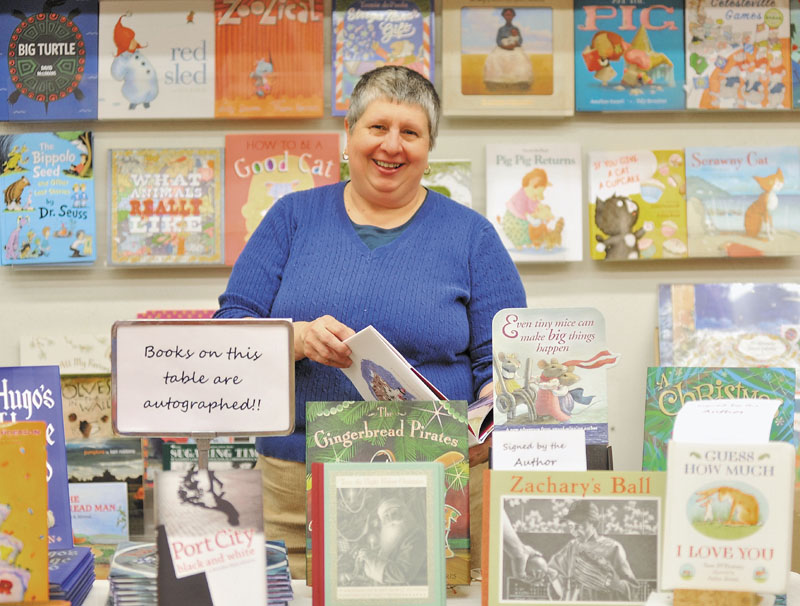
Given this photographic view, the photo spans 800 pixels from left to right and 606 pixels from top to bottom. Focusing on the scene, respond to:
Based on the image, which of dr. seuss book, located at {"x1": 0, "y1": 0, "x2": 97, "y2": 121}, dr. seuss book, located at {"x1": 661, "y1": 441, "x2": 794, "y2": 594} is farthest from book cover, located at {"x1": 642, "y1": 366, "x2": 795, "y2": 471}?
dr. seuss book, located at {"x1": 0, "y1": 0, "x2": 97, "y2": 121}

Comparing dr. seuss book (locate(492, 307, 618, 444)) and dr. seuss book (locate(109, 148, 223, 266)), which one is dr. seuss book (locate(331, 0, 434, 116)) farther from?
dr. seuss book (locate(492, 307, 618, 444))

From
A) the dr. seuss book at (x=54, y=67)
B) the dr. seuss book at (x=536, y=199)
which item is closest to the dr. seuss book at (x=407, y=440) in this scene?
the dr. seuss book at (x=536, y=199)

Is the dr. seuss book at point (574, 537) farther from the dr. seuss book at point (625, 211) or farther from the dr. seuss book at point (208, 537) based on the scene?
the dr. seuss book at point (625, 211)

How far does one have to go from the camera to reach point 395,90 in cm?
A: 193

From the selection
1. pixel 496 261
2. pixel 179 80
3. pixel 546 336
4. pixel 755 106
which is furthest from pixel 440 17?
pixel 546 336

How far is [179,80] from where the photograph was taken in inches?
116

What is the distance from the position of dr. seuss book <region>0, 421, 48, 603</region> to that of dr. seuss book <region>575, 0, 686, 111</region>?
2281mm

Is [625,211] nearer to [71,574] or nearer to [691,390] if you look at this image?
[691,390]

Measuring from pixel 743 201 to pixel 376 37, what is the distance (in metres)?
1.38

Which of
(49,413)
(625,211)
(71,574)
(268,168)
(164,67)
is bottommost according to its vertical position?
(71,574)

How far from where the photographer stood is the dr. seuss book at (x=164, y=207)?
294cm

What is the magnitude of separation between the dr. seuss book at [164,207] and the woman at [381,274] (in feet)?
3.27

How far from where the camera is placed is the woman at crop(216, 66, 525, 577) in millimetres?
1890

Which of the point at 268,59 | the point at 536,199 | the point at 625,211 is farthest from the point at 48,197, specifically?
the point at 625,211
